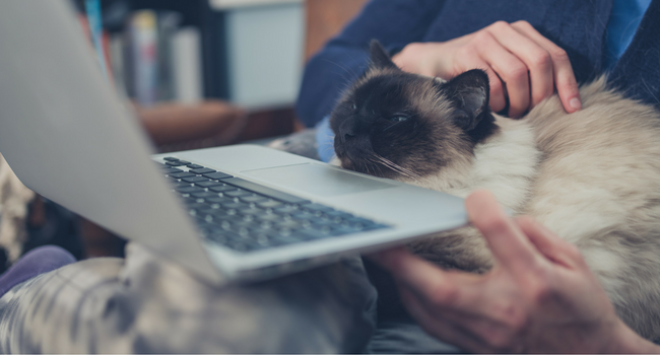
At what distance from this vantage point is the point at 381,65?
3.72 feet

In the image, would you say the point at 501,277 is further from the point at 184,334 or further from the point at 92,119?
the point at 92,119

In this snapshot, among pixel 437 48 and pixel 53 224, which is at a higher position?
pixel 437 48

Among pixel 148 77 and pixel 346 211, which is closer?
pixel 346 211

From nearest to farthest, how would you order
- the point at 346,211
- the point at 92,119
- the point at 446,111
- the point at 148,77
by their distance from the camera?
1. the point at 92,119
2. the point at 346,211
3. the point at 446,111
4. the point at 148,77

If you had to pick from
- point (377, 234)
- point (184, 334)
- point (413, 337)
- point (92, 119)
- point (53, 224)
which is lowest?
point (53, 224)

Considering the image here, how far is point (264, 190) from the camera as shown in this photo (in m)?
0.62

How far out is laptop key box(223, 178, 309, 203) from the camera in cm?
57

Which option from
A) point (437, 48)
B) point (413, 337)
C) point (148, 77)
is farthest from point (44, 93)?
point (148, 77)

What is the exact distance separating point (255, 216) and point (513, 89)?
685 millimetres

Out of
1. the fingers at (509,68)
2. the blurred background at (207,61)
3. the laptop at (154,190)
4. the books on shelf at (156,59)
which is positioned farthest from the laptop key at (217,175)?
the books on shelf at (156,59)

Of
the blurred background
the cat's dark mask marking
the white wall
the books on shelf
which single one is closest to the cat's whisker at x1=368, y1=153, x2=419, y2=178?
the cat's dark mask marking

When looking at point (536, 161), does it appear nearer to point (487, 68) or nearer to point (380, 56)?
point (487, 68)

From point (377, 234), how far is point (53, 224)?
3.34 ft

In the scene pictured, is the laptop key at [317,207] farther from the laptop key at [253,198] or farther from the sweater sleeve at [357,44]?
the sweater sleeve at [357,44]
